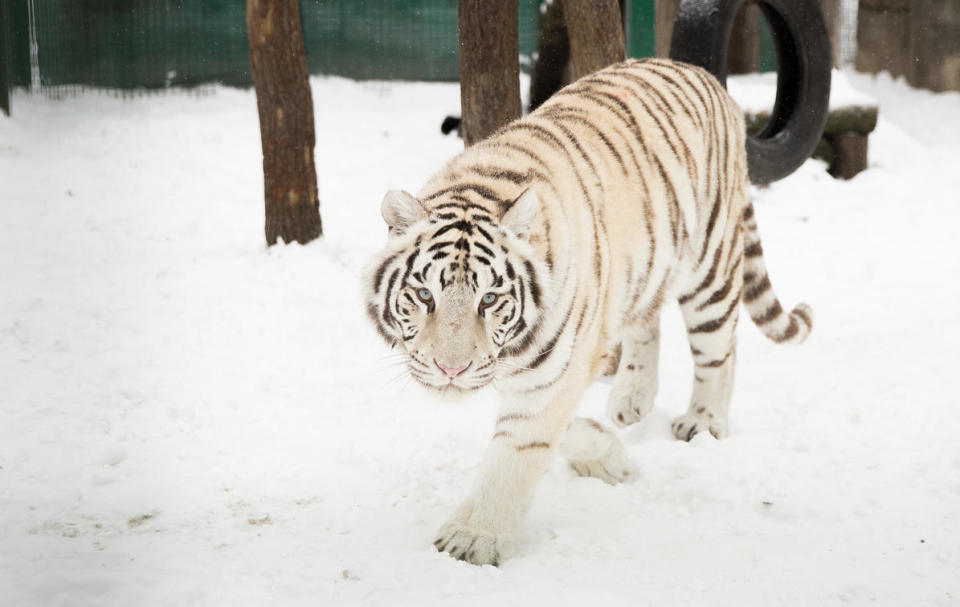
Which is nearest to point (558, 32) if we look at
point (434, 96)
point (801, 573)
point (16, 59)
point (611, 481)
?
point (434, 96)

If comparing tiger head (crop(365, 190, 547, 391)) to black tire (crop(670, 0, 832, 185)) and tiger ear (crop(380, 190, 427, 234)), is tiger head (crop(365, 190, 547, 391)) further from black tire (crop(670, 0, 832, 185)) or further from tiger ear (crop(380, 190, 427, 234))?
black tire (crop(670, 0, 832, 185))

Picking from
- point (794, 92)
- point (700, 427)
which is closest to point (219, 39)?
point (794, 92)

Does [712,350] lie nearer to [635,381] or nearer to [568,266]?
[635,381]

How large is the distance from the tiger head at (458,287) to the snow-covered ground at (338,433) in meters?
0.53

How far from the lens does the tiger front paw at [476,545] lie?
8.22 feet

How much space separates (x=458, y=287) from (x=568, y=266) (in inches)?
14.5

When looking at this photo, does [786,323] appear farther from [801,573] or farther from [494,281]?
[494,281]

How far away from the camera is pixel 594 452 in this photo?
3.03 m

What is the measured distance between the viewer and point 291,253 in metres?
5.14

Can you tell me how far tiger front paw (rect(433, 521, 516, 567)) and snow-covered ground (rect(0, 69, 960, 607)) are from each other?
0.04m

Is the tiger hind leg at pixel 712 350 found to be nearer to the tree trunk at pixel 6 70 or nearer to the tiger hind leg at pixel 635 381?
the tiger hind leg at pixel 635 381

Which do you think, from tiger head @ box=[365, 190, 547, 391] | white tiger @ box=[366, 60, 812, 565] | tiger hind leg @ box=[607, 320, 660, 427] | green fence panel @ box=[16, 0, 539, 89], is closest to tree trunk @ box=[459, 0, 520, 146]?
white tiger @ box=[366, 60, 812, 565]

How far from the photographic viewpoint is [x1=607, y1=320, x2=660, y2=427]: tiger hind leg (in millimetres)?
3723

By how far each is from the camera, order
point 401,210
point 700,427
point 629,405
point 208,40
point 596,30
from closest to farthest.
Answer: point 401,210 → point 700,427 → point 629,405 → point 596,30 → point 208,40
